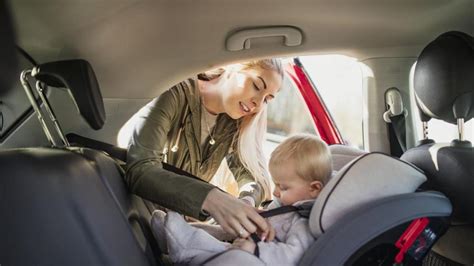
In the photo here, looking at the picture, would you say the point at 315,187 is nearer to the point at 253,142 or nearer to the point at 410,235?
the point at 410,235

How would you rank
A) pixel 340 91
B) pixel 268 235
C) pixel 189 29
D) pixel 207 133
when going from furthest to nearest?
1. pixel 340 91
2. pixel 207 133
3. pixel 189 29
4. pixel 268 235

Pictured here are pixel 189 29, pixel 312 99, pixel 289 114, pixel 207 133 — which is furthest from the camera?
pixel 289 114

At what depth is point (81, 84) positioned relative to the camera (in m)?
1.12

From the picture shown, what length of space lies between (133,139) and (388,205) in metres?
0.75

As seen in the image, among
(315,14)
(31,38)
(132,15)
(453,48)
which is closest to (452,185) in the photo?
(453,48)

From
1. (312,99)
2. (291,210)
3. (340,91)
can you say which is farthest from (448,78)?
(312,99)

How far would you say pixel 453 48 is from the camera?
4.32ft

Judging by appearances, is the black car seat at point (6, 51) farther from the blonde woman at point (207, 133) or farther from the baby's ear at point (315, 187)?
the baby's ear at point (315, 187)

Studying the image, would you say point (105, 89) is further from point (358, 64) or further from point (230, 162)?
point (358, 64)

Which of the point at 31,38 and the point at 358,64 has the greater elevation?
the point at 31,38

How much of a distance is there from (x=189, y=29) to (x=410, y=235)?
90 centimetres

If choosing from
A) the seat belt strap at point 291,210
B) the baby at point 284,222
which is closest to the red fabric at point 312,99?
the baby at point 284,222

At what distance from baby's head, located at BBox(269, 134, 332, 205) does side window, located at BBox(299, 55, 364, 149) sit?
0.69 meters

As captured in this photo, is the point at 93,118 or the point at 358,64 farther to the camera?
the point at 358,64
